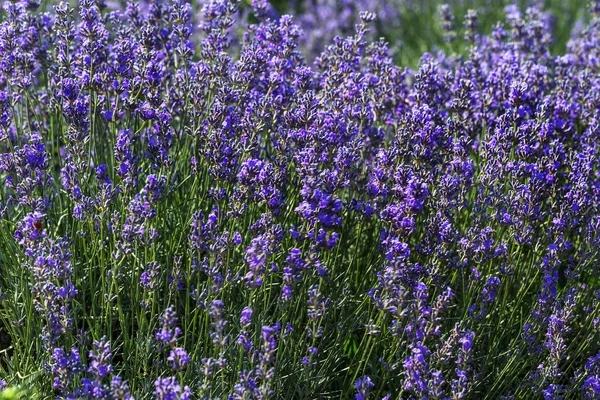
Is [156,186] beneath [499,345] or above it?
above

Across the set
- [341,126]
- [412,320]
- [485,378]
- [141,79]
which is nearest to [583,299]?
[485,378]

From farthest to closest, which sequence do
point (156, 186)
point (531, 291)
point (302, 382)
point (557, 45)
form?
point (557, 45) → point (531, 291) → point (302, 382) → point (156, 186)

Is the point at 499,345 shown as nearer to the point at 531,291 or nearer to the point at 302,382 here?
the point at 531,291

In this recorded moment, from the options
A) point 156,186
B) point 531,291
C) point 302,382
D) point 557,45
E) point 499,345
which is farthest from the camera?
point 557,45

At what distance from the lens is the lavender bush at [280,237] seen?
257cm

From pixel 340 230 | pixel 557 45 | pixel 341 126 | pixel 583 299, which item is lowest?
pixel 583 299

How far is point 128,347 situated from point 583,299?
1768mm

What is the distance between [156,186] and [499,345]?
1493 mm

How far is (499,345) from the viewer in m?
3.17

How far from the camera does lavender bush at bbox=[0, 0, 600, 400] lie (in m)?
2.57

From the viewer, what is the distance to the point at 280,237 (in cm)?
262

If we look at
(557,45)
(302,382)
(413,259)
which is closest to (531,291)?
(413,259)

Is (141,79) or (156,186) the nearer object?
(156,186)

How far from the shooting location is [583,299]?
321 cm
